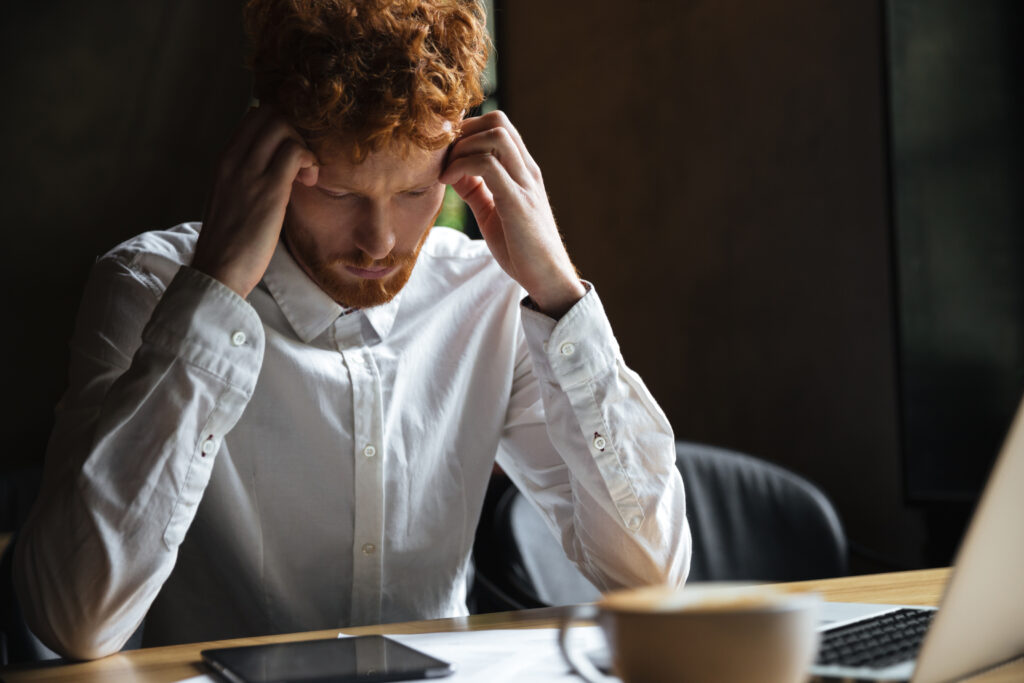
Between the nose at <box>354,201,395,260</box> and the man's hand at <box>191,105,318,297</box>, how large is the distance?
0.09 meters

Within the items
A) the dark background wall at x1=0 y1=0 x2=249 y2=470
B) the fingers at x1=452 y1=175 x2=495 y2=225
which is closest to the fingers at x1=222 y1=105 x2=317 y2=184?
the fingers at x1=452 y1=175 x2=495 y2=225

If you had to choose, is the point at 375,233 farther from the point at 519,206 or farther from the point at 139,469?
the point at 139,469

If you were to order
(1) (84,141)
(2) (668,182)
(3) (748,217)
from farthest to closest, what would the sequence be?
(1) (84,141), (2) (668,182), (3) (748,217)

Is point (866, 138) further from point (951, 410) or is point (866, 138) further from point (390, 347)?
point (390, 347)

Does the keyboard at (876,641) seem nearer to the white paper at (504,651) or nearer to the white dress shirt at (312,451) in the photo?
the white paper at (504,651)

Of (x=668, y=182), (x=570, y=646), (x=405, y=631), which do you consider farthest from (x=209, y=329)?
(x=668, y=182)

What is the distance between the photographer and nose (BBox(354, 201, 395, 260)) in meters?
1.16

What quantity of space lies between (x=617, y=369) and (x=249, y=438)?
481mm

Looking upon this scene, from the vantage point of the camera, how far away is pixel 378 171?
1132 mm

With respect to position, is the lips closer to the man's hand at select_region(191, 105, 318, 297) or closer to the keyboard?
the man's hand at select_region(191, 105, 318, 297)

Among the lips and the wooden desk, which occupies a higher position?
the lips

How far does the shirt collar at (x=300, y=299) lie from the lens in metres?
1.26

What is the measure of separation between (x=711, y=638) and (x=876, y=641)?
0.32 metres

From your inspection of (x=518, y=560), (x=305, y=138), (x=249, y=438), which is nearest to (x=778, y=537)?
(x=518, y=560)
